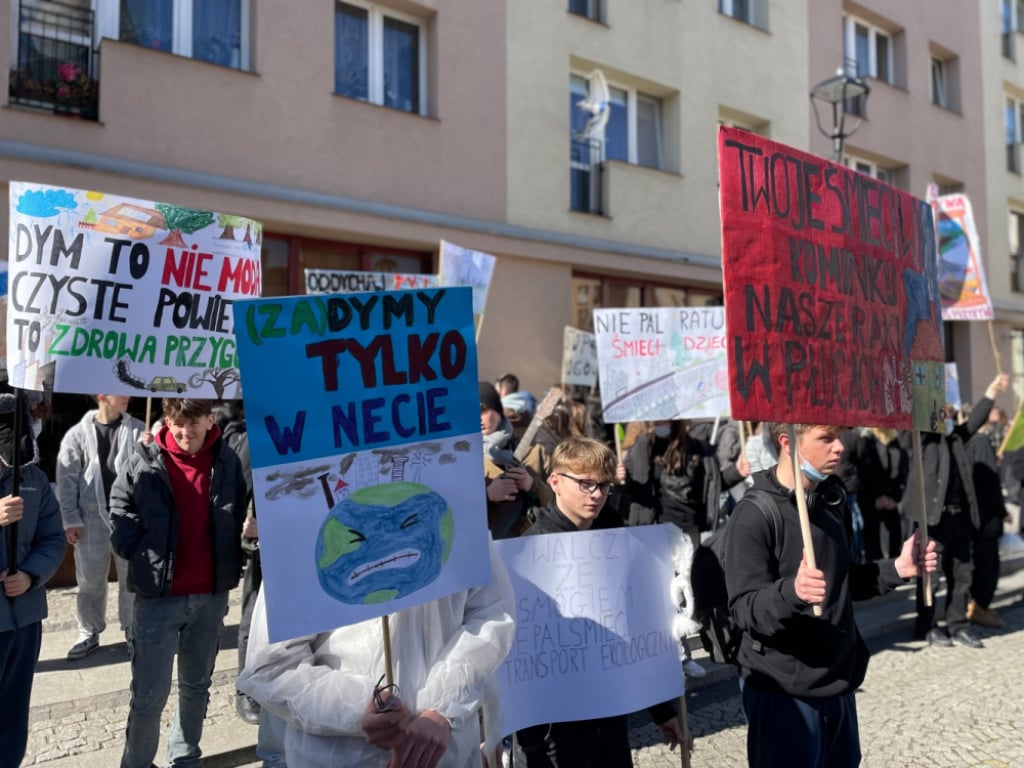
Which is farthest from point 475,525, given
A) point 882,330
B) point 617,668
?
point 882,330

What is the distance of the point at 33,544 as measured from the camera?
11.2 ft

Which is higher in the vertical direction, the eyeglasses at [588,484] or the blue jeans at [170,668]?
the eyeglasses at [588,484]

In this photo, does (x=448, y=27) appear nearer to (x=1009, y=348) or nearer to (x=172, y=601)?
(x=172, y=601)

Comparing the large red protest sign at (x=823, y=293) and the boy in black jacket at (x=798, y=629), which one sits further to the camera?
the boy in black jacket at (x=798, y=629)

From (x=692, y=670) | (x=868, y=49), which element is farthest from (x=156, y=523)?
(x=868, y=49)

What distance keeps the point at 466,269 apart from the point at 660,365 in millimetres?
2529

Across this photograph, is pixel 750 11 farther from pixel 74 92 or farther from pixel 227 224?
pixel 227 224

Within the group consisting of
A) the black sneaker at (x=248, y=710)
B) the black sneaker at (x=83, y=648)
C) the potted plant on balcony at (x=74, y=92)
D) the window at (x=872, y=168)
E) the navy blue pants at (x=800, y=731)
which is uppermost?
the window at (x=872, y=168)

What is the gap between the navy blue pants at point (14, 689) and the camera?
127 inches

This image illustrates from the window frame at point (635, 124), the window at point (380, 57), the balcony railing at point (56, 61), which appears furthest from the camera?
the window frame at point (635, 124)

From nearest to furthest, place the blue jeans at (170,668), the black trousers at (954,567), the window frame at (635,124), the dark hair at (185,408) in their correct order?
the blue jeans at (170,668) < the dark hair at (185,408) < the black trousers at (954,567) < the window frame at (635,124)

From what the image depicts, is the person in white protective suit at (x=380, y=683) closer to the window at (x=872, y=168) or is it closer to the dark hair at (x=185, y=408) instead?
the dark hair at (x=185, y=408)

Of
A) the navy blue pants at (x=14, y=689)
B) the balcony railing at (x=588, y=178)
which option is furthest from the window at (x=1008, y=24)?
the navy blue pants at (x=14, y=689)

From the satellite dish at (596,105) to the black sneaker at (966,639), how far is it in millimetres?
7136
